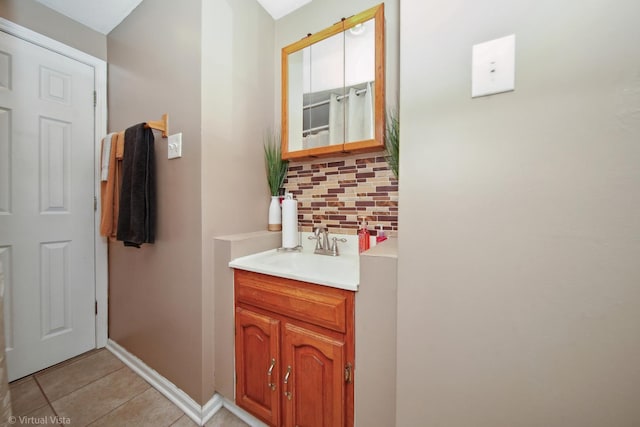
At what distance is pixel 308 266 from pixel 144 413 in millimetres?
1129

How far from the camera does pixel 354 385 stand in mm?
840

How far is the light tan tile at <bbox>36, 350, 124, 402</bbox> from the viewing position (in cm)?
133

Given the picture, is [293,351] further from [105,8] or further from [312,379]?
[105,8]

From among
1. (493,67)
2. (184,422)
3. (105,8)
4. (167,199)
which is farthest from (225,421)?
(105,8)

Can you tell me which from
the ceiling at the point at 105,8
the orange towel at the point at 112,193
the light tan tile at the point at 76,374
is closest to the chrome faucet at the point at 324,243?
the orange towel at the point at 112,193

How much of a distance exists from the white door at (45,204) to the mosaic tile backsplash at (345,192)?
1476mm

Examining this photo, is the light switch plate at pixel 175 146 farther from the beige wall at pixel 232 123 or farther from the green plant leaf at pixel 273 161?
the green plant leaf at pixel 273 161

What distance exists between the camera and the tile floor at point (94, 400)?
3.75 feet

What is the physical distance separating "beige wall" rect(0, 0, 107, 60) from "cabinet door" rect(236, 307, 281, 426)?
6.82ft

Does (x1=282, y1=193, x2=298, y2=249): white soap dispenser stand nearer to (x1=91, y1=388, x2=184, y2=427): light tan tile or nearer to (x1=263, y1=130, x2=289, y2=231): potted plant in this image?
(x1=263, y1=130, x2=289, y2=231): potted plant

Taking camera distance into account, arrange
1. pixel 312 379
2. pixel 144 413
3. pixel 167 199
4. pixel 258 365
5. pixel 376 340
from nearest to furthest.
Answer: pixel 376 340, pixel 312 379, pixel 258 365, pixel 144 413, pixel 167 199

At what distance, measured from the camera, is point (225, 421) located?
1166mm

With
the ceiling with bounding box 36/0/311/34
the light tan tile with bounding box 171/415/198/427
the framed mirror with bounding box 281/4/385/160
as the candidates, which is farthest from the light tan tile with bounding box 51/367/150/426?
the ceiling with bounding box 36/0/311/34

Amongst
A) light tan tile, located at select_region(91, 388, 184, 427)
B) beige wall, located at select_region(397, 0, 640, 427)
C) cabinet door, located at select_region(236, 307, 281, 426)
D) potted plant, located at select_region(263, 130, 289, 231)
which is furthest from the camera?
potted plant, located at select_region(263, 130, 289, 231)
